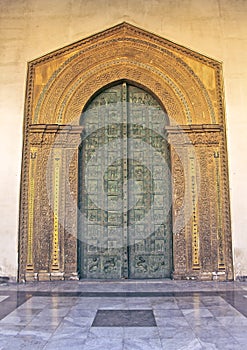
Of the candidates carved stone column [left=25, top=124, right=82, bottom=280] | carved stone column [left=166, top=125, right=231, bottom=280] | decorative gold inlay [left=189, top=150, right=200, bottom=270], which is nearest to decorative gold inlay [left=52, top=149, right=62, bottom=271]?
carved stone column [left=25, top=124, right=82, bottom=280]

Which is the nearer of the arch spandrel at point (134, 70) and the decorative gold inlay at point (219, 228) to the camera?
the decorative gold inlay at point (219, 228)

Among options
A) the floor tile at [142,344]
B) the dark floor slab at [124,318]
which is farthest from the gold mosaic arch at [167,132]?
the floor tile at [142,344]

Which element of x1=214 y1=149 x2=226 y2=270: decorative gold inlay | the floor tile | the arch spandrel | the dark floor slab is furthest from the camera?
the arch spandrel

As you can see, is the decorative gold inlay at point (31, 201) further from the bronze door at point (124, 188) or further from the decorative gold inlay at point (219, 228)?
the decorative gold inlay at point (219, 228)

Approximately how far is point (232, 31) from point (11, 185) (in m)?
4.49

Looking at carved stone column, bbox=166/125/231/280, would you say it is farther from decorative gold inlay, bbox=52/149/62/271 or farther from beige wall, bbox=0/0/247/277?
decorative gold inlay, bbox=52/149/62/271

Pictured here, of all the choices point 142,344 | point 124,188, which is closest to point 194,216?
point 124,188

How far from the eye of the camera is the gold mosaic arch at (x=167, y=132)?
5680 mm

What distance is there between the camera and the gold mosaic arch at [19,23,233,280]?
5.68 m

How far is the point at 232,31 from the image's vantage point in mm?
6277

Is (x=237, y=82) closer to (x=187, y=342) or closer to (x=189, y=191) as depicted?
(x=189, y=191)

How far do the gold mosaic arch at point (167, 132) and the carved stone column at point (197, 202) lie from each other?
15 mm

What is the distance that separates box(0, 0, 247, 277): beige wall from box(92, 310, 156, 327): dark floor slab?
114 inches

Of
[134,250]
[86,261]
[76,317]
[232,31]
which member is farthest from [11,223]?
[232,31]
